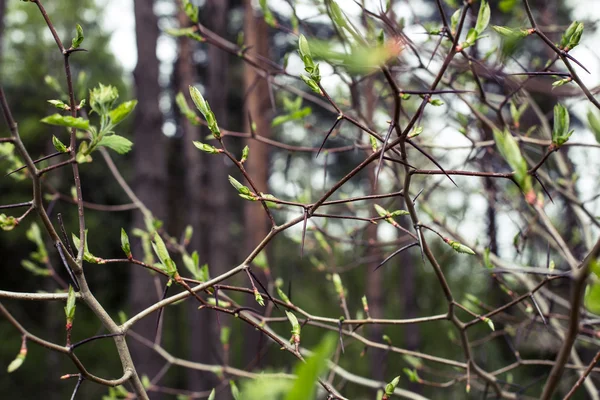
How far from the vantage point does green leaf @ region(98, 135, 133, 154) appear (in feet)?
2.44

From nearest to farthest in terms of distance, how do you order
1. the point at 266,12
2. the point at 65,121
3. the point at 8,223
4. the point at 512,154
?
the point at 512,154 < the point at 65,121 < the point at 8,223 < the point at 266,12

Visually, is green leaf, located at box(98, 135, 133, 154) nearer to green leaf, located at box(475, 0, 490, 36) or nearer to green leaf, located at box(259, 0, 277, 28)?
green leaf, located at box(475, 0, 490, 36)

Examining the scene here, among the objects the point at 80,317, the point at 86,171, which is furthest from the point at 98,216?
the point at 80,317

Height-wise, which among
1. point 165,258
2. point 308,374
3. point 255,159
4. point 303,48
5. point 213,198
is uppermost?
point 303,48

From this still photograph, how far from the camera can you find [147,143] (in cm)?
498

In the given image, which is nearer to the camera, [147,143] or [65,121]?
[65,121]

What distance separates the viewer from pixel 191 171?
7.71 metres

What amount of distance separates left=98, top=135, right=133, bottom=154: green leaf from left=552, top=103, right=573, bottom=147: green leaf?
25.5 inches

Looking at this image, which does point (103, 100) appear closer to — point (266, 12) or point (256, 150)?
point (266, 12)

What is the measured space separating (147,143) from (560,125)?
4562 millimetres

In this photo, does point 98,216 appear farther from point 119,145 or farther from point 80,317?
point 119,145

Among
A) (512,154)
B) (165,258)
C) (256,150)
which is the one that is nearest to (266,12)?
(165,258)

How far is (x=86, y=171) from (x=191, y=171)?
2337mm

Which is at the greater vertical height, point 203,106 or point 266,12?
point 266,12
